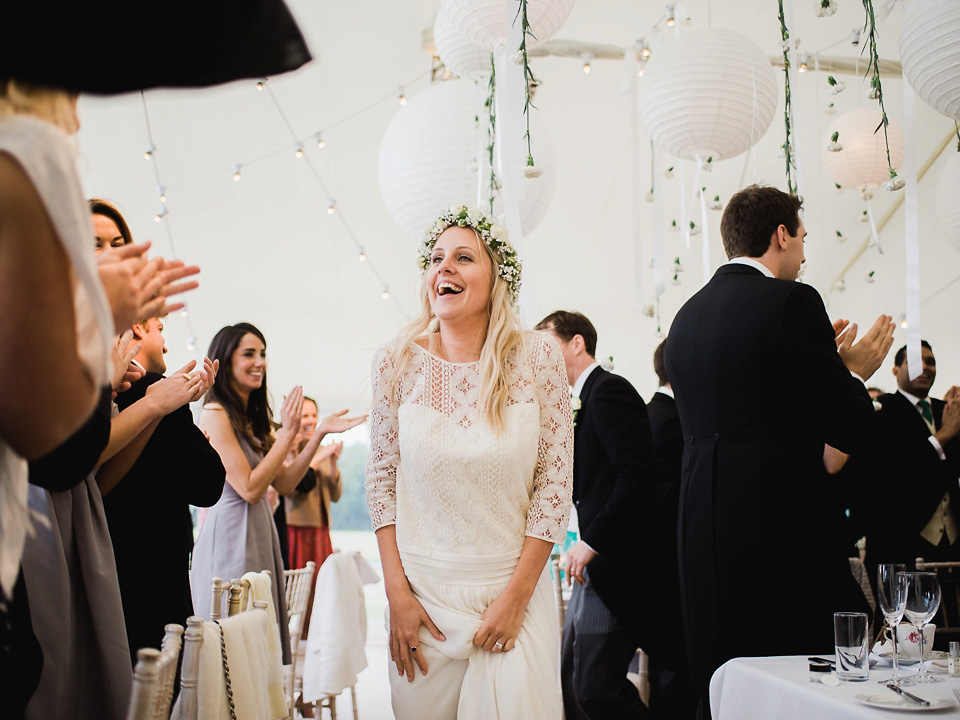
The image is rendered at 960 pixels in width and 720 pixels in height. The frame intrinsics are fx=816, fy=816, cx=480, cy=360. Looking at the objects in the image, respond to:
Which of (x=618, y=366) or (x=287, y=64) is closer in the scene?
(x=287, y=64)

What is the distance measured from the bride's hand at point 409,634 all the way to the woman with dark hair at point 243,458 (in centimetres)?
128

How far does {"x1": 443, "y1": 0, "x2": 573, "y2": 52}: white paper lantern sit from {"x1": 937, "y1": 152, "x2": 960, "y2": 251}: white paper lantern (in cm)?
239

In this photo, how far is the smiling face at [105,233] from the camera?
1830 mm

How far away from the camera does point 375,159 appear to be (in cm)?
667

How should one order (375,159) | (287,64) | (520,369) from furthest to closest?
1. (375,159)
2. (520,369)
3. (287,64)

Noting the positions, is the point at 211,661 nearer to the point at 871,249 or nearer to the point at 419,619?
the point at 419,619

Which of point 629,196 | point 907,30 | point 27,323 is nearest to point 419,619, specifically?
point 27,323

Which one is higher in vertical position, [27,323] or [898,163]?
[898,163]

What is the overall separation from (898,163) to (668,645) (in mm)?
2876

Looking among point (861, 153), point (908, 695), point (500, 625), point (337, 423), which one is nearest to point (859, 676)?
point (908, 695)

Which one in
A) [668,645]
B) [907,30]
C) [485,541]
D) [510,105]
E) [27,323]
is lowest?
[668,645]

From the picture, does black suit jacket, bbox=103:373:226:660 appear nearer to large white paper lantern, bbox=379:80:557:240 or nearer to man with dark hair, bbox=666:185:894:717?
man with dark hair, bbox=666:185:894:717

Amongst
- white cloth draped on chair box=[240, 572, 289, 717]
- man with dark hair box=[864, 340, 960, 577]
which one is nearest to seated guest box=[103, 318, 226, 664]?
white cloth draped on chair box=[240, 572, 289, 717]

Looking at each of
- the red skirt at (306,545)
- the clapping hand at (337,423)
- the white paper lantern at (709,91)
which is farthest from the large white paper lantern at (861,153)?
the red skirt at (306,545)
